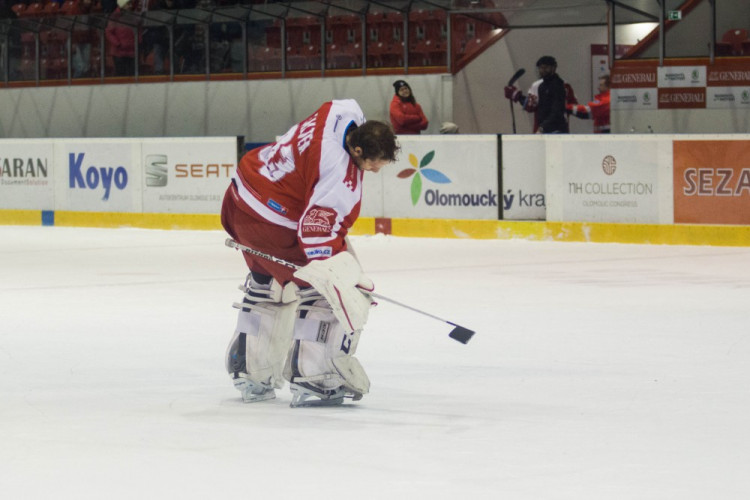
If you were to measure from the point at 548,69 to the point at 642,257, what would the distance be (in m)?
4.65

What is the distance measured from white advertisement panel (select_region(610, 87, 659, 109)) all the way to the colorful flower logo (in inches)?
123

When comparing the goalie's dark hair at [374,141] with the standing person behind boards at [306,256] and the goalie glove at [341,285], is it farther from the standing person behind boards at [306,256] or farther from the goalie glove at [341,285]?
the goalie glove at [341,285]

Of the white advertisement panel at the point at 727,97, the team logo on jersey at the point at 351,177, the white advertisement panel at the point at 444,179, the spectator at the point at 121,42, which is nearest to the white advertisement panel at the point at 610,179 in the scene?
the white advertisement panel at the point at 444,179

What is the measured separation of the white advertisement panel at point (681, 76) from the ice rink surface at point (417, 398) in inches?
235

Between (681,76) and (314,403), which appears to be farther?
(681,76)

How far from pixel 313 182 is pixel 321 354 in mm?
709

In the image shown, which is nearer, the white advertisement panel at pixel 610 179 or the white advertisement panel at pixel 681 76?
the white advertisement panel at pixel 610 179

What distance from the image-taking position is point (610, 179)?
1372 cm

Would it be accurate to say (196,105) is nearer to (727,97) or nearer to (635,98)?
(635,98)

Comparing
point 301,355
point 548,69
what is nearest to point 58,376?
point 301,355

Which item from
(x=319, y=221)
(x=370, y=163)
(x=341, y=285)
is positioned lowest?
(x=341, y=285)

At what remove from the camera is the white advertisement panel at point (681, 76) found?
1638 cm

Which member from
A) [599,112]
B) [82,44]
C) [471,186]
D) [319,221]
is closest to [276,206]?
[319,221]

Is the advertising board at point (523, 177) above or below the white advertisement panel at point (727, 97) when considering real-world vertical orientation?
below
